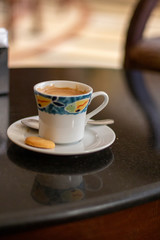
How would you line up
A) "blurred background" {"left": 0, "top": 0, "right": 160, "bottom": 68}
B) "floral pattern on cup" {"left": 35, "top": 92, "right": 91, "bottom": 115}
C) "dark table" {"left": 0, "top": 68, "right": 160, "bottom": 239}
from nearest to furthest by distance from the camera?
"dark table" {"left": 0, "top": 68, "right": 160, "bottom": 239} < "floral pattern on cup" {"left": 35, "top": 92, "right": 91, "bottom": 115} < "blurred background" {"left": 0, "top": 0, "right": 160, "bottom": 68}

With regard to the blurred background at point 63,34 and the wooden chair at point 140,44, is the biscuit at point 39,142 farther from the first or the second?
the blurred background at point 63,34

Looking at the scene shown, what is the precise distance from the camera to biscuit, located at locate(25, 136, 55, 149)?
18.0 inches

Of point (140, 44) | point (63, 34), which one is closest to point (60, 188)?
point (140, 44)

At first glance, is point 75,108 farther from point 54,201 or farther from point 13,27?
point 13,27

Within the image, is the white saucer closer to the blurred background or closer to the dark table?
the dark table

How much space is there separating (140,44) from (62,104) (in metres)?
1.04

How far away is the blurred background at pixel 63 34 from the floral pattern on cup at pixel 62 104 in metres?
1.96

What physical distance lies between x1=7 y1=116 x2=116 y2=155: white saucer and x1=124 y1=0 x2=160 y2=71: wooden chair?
0.92m

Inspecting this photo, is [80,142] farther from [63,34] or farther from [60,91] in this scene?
[63,34]

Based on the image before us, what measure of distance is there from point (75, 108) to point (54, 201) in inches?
5.3

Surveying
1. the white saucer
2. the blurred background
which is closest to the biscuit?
the white saucer

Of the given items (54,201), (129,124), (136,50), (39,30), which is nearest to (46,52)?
(39,30)

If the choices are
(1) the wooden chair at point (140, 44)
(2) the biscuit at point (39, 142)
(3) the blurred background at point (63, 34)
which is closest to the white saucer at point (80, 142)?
(2) the biscuit at point (39, 142)

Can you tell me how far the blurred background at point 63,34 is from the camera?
8.57 feet
